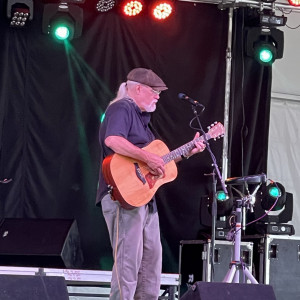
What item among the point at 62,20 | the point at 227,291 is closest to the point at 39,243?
the point at 62,20

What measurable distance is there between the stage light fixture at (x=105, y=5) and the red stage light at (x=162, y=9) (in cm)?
44

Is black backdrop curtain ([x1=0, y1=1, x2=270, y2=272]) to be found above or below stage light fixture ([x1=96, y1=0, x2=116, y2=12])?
below

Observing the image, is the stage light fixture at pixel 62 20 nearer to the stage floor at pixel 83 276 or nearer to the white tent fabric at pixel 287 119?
the white tent fabric at pixel 287 119

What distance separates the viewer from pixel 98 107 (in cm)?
863

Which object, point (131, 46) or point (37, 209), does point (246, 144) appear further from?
point (37, 209)

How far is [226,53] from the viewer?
894 cm

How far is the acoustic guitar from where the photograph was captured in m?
5.41

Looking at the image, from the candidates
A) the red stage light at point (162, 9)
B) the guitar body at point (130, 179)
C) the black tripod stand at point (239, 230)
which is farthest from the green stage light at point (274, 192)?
the guitar body at point (130, 179)

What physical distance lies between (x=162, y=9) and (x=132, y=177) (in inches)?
136

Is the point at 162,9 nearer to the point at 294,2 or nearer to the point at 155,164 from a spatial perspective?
the point at 294,2

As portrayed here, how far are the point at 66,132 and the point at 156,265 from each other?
132 inches

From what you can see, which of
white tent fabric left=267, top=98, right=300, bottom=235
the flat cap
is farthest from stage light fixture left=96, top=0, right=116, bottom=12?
the flat cap

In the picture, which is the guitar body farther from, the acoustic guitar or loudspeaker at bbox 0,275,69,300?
loudspeaker at bbox 0,275,69,300

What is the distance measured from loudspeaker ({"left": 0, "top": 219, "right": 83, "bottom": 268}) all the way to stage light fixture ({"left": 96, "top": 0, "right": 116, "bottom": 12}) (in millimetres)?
2438
